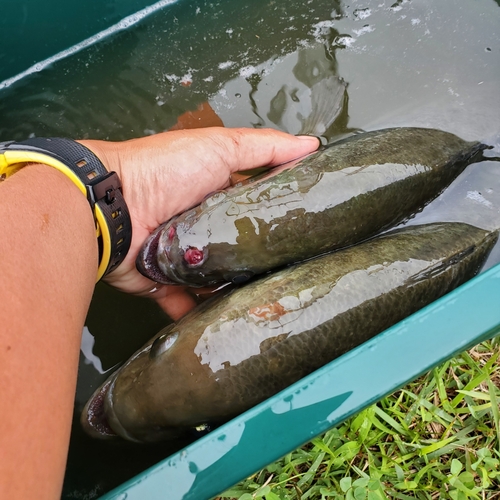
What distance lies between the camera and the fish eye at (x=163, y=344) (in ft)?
6.39

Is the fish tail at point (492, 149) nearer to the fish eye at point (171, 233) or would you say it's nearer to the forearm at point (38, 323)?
the fish eye at point (171, 233)

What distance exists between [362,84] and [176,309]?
1.95 metres

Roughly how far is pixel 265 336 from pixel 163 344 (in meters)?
0.47

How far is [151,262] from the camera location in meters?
2.30

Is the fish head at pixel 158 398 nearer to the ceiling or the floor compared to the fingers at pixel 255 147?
nearer to the floor

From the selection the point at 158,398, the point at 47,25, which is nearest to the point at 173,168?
the point at 158,398

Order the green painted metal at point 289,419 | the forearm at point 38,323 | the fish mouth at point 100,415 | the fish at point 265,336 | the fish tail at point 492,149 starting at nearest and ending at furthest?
the forearm at point 38,323, the green painted metal at point 289,419, the fish at point 265,336, the fish mouth at point 100,415, the fish tail at point 492,149

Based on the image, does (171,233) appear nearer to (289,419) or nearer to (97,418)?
(97,418)

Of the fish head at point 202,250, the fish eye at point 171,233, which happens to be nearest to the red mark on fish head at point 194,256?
the fish head at point 202,250

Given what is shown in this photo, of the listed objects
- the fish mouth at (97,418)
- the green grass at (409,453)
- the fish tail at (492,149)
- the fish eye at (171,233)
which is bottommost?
the green grass at (409,453)

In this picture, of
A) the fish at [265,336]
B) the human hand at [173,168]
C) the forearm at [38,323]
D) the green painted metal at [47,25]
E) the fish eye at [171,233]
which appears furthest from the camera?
the green painted metal at [47,25]

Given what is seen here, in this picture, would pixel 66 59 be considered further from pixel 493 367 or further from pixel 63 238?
pixel 493 367

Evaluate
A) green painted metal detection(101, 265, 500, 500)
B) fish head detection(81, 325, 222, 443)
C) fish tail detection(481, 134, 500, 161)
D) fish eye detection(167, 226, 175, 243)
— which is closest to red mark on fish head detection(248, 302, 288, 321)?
fish head detection(81, 325, 222, 443)

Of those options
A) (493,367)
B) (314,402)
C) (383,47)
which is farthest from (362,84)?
(314,402)
